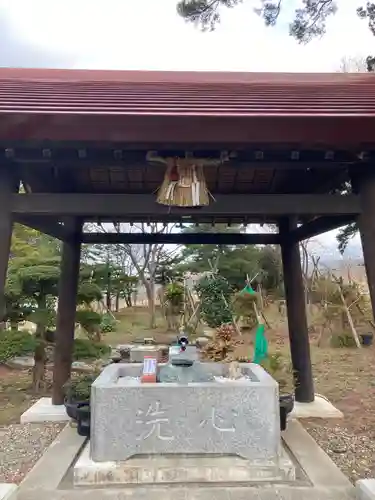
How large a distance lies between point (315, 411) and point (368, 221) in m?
3.24

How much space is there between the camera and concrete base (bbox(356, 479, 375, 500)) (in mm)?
3266

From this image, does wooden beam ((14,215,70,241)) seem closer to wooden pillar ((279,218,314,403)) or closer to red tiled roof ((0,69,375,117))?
red tiled roof ((0,69,375,117))

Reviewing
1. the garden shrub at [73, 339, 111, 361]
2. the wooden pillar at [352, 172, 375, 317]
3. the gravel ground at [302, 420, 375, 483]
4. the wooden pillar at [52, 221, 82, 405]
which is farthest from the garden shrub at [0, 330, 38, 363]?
the wooden pillar at [352, 172, 375, 317]

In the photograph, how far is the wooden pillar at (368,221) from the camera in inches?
124

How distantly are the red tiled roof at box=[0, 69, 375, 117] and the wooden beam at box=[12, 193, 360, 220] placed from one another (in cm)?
67

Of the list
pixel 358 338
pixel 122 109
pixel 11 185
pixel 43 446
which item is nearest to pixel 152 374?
pixel 43 446

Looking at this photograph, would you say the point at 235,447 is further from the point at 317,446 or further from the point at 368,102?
the point at 368,102

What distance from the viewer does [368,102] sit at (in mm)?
3082

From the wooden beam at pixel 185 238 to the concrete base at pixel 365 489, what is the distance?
3.27 m

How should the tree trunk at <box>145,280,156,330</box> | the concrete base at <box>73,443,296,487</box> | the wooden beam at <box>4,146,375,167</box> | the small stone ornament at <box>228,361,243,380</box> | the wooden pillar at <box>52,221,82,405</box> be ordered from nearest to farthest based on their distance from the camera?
the wooden beam at <box>4,146,375,167</box> → the concrete base at <box>73,443,296,487</box> → the small stone ornament at <box>228,361,243,380</box> → the wooden pillar at <box>52,221,82,405</box> → the tree trunk at <box>145,280,156,330</box>

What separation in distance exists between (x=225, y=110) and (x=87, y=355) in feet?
17.0

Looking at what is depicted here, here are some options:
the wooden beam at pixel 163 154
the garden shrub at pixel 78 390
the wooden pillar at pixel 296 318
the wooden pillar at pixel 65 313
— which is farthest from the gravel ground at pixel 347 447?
the wooden pillar at pixel 65 313

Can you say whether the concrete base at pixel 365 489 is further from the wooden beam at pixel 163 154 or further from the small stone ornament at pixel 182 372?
the wooden beam at pixel 163 154

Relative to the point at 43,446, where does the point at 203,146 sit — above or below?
above
